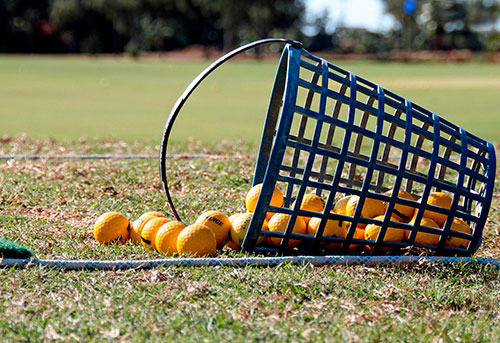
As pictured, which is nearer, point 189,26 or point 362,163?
point 362,163

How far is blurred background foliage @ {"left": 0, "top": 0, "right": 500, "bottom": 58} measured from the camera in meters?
75.8

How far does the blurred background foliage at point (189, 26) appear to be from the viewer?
75812mm

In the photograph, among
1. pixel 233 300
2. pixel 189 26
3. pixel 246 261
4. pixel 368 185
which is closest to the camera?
pixel 233 300

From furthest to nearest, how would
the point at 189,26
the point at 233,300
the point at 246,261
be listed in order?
the point at 189,26, the point at 246,261, the point at 233,300

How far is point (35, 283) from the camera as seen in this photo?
347cm

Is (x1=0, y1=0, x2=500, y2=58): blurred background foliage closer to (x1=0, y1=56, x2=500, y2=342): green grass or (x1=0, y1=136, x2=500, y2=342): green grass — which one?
(x1=0, y1=56, x2=500, y2=342): green grass

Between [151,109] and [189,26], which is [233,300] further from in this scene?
[189,26]

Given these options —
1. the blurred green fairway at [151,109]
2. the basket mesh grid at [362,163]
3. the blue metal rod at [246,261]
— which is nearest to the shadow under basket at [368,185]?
the basket mesh grid at [362,163]

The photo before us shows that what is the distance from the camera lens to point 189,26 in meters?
84.1

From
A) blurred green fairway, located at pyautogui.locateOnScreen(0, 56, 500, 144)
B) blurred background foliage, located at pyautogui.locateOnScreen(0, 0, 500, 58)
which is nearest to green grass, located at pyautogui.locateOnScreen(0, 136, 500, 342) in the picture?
blurred green fairway, located at pyautogui.locateOnScreen(0, 56, 500, 144)

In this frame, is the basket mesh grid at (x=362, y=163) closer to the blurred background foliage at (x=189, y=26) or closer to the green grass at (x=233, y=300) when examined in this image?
the green grass at (x=233, y=300)

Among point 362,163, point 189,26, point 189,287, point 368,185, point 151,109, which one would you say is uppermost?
point 189,26

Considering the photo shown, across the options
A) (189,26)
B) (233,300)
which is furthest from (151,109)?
(189,26)

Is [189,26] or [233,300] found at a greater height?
[189,26]
